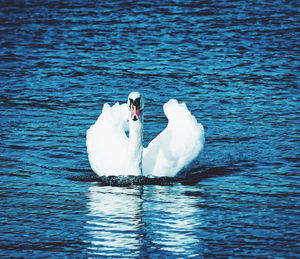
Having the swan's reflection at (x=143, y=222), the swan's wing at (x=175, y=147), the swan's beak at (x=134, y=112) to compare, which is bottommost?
the swan's reflection at (x=143, y=222)

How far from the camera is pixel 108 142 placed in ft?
47.8

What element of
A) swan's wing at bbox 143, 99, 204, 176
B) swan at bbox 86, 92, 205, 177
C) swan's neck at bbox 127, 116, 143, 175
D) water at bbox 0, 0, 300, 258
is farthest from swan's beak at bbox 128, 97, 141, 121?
water at bbox 0, 0, 300, 258

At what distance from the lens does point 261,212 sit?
11.8m

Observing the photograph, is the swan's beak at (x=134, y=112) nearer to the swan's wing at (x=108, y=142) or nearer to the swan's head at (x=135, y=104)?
the swan's head at (x=135, y=104)

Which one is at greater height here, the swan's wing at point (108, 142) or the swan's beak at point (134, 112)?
the swan's beak at point (134, 112)

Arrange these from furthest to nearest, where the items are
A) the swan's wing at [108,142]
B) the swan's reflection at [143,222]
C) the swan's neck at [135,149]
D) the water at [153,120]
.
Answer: the swan's wing at [108,142]
the swan's neck at [135,149]
the water at [153,120]
the swan's reflection at [143,222]

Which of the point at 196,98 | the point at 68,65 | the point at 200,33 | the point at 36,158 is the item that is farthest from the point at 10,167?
the point at 200,33

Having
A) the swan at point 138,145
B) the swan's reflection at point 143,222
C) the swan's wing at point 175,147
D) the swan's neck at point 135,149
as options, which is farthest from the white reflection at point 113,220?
the swan's wing at point 175,147

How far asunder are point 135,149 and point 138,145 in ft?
0.28

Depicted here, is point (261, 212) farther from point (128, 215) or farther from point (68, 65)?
point (68, 65)

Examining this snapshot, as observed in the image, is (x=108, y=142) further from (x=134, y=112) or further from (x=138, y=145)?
(x=134, y=112)

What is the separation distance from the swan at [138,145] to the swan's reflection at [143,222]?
554 millimetres

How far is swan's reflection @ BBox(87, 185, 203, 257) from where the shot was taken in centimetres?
1041

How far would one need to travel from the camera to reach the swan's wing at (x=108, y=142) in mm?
14125
